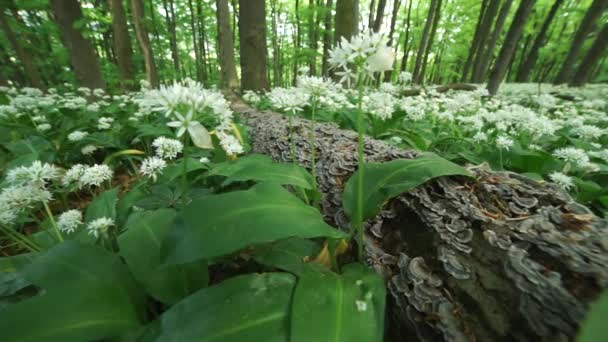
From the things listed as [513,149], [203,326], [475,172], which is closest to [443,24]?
[513,149]

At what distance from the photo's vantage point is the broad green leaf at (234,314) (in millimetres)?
780

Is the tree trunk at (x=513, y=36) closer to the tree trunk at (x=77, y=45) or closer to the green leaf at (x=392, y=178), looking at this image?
the green leaf at (x=392, y=178)

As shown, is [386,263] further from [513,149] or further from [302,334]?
[513,149]

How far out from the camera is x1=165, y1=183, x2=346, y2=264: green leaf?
785mm

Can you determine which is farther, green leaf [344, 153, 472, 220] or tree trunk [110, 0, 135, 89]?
tree trunk [110, 0, 135, 89]

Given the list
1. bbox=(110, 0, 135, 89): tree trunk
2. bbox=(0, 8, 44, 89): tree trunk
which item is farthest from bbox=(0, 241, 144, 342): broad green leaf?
bbox=(0, 8, 44, 89): tree trunk

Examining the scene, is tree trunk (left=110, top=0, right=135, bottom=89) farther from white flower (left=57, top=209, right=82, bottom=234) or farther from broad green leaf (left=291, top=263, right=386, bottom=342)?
broad green leaf (left=291, top=263, right=386, bottom=342)

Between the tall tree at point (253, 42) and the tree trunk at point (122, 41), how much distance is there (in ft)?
11.2

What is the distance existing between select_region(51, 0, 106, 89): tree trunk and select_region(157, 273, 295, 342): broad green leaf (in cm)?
927

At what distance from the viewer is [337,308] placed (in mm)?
854

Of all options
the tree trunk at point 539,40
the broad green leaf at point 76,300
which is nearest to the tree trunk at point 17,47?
the broad green leaf at point 76,300

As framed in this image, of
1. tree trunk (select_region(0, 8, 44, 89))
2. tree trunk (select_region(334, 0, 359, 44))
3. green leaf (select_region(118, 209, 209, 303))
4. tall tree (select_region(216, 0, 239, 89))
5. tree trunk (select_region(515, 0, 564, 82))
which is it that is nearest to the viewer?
green leaf (select_region(118, 209, 209, 303))

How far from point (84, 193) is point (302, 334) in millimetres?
3276

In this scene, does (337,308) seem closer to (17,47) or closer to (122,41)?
(122,41)
